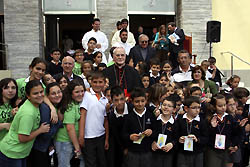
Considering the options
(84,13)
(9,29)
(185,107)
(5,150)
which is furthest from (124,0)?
(5,150)

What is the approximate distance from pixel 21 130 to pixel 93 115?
1.06m

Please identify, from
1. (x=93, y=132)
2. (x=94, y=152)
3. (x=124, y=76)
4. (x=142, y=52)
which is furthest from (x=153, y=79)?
(x=94, y=152)

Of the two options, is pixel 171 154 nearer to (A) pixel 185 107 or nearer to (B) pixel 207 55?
(A) pixel 185 107

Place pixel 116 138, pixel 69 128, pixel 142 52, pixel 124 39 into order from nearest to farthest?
pixel 69 128 → pixel 116 138 → pixel 142 52 → pixel 124 39

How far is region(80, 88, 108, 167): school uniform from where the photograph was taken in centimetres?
409

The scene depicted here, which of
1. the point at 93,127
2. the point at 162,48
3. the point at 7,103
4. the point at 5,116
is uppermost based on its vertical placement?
the point at 162,48

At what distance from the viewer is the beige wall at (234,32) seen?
11.9 m

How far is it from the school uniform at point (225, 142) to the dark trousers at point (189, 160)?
29 cm

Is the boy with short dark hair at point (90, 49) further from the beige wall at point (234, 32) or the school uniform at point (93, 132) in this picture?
the beige wall at point (234, 32)

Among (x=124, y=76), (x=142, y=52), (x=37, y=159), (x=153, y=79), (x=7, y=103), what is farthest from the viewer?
(x=142, y=52)

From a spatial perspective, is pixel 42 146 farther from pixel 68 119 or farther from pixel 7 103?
pixel 7 103

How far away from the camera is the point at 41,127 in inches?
141

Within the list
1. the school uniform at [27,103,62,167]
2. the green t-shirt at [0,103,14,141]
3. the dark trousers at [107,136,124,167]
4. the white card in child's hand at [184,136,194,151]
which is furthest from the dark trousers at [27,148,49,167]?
the white card in child's hand at [184,136,194,151]

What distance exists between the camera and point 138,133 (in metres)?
3.94
